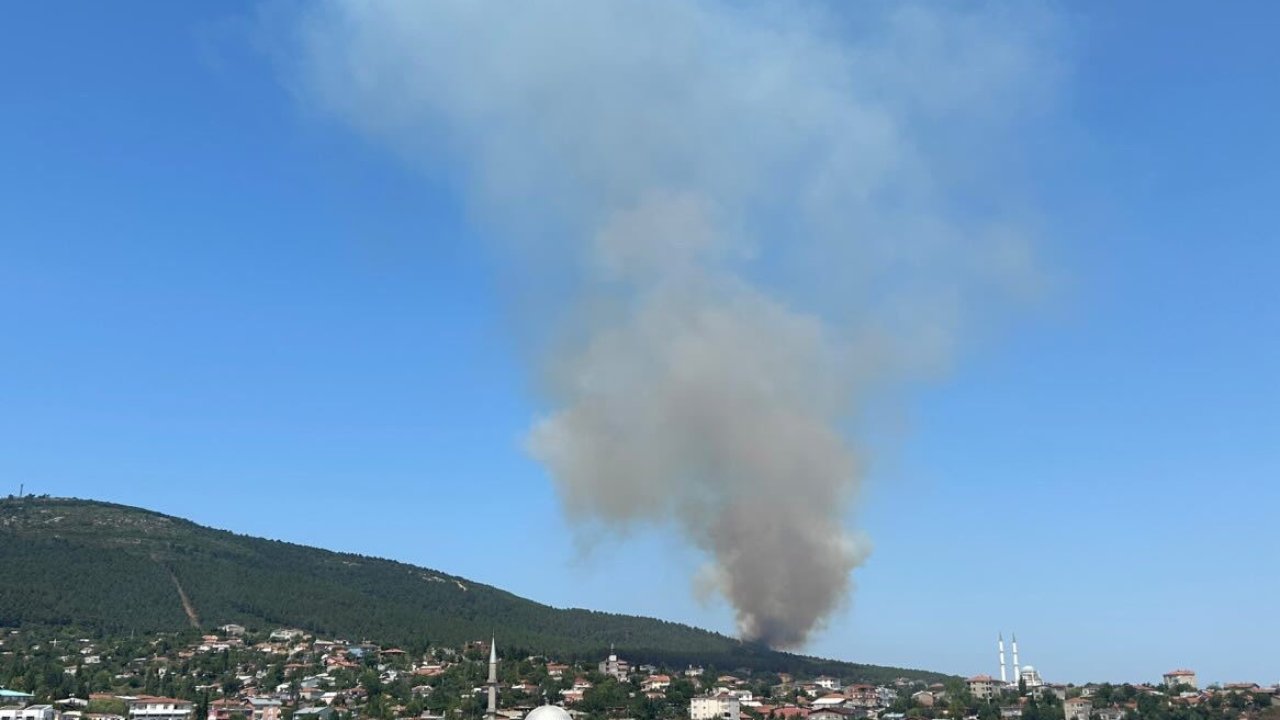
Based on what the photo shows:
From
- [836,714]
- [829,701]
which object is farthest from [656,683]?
[836,714]

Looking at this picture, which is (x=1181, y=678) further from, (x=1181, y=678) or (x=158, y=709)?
(x=158, y=709)

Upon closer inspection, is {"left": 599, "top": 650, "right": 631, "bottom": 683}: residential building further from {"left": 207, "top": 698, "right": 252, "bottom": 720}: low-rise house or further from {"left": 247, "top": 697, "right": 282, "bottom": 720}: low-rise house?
{"left": 207, "top": 698, "right": 252, "bottom": 720}: low-rise house

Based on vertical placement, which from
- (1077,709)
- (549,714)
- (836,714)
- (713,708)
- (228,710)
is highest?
(1077,709)

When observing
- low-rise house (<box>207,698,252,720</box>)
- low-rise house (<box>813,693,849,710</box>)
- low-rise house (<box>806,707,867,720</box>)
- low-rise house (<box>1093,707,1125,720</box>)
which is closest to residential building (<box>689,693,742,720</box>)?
low-rise house (<box>806,707,867,720</box>)

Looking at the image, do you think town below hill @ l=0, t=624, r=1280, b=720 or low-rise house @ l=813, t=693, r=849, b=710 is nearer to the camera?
town below hill @ l=0, t=624, r=1280, b=720


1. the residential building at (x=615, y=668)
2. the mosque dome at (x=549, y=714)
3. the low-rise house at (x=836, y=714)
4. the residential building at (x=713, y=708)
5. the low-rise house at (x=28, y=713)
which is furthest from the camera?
the residential building at (x=615, y=668)

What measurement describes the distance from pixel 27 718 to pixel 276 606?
108 metres

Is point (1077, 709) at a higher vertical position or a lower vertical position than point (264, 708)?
higher

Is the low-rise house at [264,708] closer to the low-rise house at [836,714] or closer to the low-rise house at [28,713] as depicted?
the low-rise house at [28,713]

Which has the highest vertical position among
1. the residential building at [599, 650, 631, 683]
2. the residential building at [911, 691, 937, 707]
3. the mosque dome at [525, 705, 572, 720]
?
the residential building at [599, 650, 631, 683]

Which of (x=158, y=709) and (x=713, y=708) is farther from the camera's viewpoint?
(x=713, y=708)

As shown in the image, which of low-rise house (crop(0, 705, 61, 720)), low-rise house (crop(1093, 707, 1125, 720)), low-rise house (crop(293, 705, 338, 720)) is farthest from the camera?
low-rise house (crop(1093, 707, 1125, 720))

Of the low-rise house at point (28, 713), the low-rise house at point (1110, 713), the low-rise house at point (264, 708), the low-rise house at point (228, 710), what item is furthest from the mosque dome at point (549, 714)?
the low-rise house at point (1110, 713)

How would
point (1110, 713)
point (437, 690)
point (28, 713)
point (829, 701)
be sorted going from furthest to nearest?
point (829, 701) → point (1110, 713) → point (437, 690) → point (28, 713)
